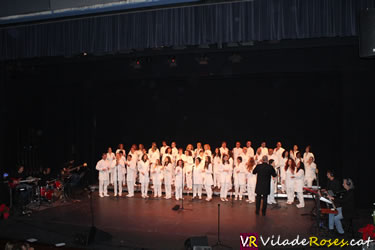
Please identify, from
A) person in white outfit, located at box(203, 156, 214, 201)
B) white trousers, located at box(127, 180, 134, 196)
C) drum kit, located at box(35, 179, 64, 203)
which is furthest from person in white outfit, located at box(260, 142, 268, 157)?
drum kit, located at box(35, 179, 64, 203)

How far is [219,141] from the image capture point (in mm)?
15336

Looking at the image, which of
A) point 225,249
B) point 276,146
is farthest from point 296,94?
point 225,249

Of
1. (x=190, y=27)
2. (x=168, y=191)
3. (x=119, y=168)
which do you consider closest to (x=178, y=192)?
(x=168, y=191)

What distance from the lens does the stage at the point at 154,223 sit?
8.61 m

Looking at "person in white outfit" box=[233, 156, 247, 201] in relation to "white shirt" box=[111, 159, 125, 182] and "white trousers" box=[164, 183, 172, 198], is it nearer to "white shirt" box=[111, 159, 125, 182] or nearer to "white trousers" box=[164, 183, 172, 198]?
"white trousers" box=[164, 183, 172, 198]

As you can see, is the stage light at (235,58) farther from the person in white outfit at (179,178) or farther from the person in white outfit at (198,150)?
the person in white outfit at (179,178)

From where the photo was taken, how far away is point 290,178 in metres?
11.7

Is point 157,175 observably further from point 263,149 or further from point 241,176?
point 263,149

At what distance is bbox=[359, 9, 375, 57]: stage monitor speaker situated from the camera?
250 inches

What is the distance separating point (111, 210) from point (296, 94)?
Result: 7750mm

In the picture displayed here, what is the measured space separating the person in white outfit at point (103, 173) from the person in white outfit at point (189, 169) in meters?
2.71

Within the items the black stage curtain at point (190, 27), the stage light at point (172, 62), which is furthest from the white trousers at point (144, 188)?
the black stage curtain at point (190, 27)

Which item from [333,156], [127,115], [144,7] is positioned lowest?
[333,156]

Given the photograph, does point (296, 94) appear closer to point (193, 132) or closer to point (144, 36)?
point (193, 132)
